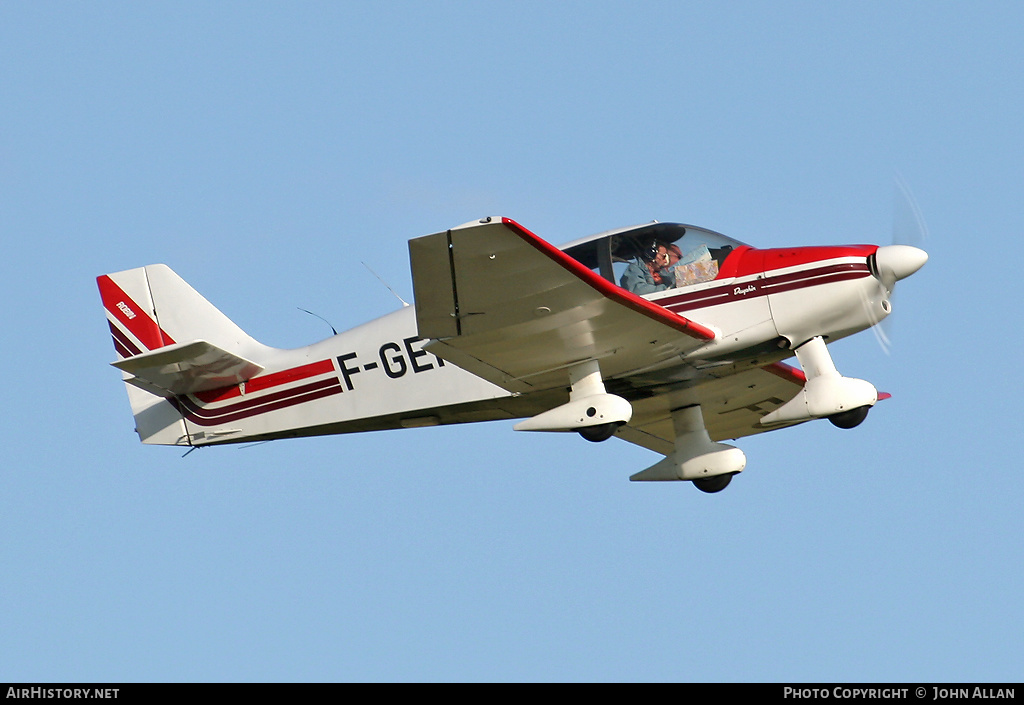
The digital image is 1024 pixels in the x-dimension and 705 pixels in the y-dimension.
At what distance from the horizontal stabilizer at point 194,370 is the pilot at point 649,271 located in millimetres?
4470

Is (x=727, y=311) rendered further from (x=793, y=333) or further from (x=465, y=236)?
(x=465, y=236)

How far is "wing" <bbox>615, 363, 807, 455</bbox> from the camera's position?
13.9 m

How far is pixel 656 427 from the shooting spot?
1544 cm

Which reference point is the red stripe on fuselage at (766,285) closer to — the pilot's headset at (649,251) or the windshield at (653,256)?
the windshield at (653,256)

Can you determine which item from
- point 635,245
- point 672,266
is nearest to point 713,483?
point 672,266

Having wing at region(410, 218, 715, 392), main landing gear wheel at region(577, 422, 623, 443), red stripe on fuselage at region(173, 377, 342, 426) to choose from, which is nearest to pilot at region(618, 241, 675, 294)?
wing at region(410, 218, 715, 392)

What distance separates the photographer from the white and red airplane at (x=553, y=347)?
37.1 feet

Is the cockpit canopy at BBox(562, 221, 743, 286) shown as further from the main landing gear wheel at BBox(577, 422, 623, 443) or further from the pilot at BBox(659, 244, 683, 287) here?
the main landing gear wheel at BBox(577, 422, 623, 443)

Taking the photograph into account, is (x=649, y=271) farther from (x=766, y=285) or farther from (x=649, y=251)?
(x=766, y=285)

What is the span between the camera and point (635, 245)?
12375mm

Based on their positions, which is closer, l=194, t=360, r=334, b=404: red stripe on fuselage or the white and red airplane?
the white and red airplane

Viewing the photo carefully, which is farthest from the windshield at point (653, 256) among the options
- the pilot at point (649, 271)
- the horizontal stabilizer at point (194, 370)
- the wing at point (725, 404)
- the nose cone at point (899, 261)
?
the horizontal stabilizer at point (194, 370)

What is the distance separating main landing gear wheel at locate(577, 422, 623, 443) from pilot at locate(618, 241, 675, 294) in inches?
53.0

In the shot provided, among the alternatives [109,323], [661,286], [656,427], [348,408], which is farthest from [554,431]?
[109,323]
